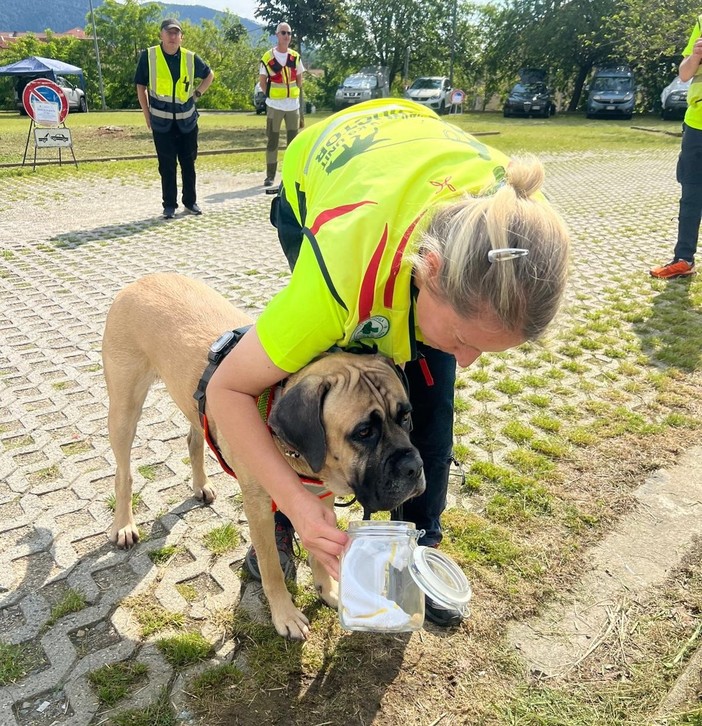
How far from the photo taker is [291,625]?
9.36 ft

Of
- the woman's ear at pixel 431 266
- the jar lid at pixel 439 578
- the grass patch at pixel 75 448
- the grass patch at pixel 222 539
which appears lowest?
the grass patch at pixel 222 539

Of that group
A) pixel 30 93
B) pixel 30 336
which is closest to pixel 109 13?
pixel 30 93

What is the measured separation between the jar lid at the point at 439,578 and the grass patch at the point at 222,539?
60.2 inches

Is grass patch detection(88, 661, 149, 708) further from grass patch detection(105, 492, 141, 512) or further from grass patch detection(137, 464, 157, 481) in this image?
grass patch detection(137, 464, 157, 481)

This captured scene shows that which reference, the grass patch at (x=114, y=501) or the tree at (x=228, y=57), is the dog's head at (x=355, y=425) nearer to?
the grass patch at (x=114, y=501)

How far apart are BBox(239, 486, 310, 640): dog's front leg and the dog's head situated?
1.31ft

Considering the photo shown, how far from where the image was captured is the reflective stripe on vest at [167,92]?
971 cm

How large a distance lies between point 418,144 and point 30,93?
1614cm

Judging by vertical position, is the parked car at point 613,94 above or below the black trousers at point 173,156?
above

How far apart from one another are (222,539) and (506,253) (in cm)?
243

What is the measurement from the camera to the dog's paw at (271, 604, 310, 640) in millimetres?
2840

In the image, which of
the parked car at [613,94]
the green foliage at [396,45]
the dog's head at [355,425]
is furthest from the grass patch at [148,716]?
the parked car at [613,94]

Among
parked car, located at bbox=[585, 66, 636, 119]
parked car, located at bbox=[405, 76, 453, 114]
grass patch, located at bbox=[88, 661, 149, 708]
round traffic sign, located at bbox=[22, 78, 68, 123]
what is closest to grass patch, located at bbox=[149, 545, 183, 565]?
grass patch, located at bbox=[88, 661, 149, 708]

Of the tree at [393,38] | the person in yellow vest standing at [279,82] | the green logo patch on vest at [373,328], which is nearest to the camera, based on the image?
the green logo patch on vest at [373,328]
